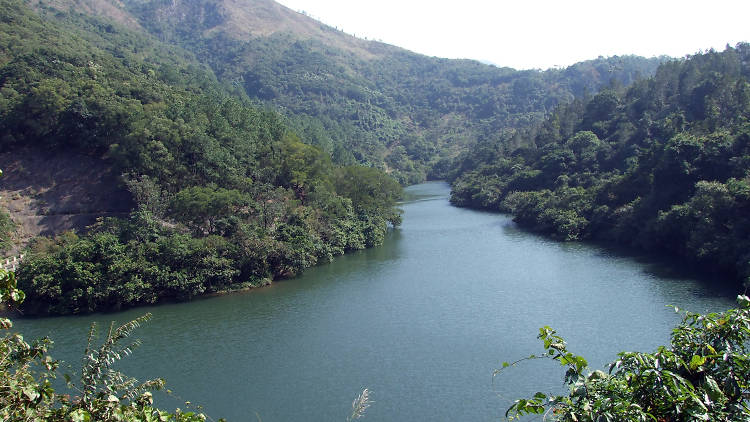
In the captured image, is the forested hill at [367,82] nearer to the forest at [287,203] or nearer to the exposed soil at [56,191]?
the forest at [287,203]

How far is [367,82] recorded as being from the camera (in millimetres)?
156625

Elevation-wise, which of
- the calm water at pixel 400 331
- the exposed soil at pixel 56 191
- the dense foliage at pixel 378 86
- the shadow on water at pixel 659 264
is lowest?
the calm water at pixel 400 331

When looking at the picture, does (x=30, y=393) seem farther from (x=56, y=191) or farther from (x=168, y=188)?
(x=56, y=191)

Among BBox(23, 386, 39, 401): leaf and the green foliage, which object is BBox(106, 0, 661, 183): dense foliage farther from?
BBox(23, 386, 39, 401): leaf

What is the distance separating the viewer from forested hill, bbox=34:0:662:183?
368 ft

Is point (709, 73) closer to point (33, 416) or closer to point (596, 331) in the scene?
point (596, 331)

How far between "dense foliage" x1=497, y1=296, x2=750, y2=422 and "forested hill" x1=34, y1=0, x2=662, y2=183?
80.2m

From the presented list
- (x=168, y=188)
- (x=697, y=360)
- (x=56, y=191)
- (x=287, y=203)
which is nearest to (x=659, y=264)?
(x=287, y=203)

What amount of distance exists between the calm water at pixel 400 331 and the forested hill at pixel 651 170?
10.4 ft

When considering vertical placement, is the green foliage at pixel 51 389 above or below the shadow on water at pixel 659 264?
above

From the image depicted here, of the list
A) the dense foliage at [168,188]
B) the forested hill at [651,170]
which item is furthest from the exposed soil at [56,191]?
the forested hill at [651,170]

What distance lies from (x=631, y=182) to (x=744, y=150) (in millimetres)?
9565

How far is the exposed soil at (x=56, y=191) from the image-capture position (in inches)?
1377

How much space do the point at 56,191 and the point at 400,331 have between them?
28.8 metres
